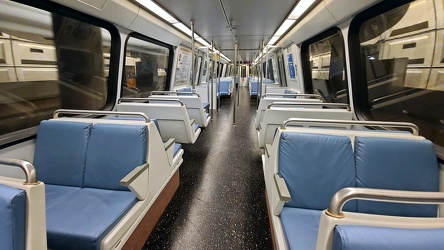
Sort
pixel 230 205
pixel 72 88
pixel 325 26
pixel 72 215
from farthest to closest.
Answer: pixel 325 26, pixel 72 88, pixel 230 205, pixel 72 215

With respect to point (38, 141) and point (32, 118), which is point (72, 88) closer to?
point (32, 118)

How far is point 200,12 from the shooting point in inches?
127

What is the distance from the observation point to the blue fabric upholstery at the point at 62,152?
182cm

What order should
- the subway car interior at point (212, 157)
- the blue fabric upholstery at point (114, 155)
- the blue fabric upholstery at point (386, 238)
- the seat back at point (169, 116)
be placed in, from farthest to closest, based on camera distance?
the seat back at point (169, 116), the blue fabric upholstery at point (114, 155), the subway car interior at point (212, 157), the blue fabric upholstery at point (386, 238)

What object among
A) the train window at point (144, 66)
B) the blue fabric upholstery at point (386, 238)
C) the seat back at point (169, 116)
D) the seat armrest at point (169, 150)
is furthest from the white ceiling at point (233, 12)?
the blue fabric upholstery at point (386, 238)

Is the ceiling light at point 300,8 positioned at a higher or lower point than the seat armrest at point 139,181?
higher

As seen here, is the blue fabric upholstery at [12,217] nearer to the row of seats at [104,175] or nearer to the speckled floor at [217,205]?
the row of seats at [104,175]

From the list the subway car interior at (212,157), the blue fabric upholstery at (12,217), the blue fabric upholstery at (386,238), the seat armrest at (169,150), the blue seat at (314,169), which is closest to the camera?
the blue fabric upholstery at (386,238)

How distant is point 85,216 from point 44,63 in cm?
189

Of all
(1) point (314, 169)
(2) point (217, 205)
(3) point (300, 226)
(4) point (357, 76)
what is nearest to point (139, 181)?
(2) point (217, 205)

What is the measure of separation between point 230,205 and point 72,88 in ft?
8.26

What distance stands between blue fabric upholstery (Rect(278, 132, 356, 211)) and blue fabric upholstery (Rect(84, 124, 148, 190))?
3.91 feet

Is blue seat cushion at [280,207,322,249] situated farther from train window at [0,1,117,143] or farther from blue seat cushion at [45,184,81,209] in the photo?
train window at [0,1,117,143]

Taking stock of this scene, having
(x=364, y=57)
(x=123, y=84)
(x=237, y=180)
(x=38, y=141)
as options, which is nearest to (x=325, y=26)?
(x=364, y=57)
